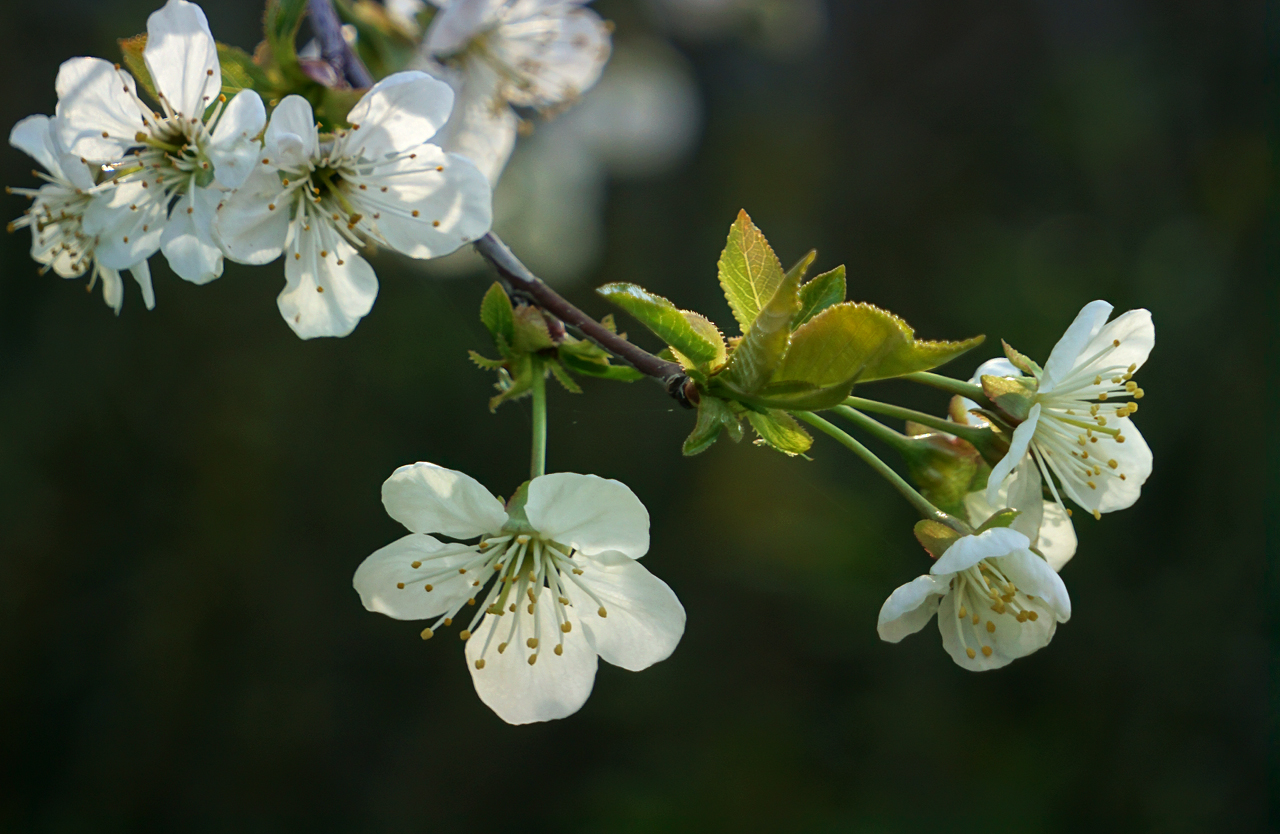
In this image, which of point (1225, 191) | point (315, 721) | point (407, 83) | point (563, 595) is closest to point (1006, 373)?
point (563, 595)

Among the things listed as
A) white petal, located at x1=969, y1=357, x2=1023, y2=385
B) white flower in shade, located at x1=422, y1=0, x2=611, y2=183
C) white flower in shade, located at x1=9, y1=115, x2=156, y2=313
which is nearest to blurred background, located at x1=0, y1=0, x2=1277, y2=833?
white flower in shade, located at x1=422, y1=0, x2=611, y2=183

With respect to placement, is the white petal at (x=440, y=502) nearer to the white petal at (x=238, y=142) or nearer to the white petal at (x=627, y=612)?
the white petal at (x=627, y=612)

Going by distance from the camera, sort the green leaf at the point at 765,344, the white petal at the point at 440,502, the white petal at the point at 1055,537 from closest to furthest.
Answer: the green leaf at the point at 765,344
the white petal at the point at 440,502
the white petal at the point at 1055,537

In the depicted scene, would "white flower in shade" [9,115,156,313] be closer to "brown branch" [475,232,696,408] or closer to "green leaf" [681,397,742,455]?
"brown branch" [475,232,696,408]

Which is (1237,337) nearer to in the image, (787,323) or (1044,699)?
(1044,699)

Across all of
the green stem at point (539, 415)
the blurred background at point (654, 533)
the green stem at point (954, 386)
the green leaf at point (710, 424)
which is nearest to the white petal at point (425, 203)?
the green stem at point (539, 415)

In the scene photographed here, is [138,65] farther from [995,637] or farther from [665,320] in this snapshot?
[995,637]

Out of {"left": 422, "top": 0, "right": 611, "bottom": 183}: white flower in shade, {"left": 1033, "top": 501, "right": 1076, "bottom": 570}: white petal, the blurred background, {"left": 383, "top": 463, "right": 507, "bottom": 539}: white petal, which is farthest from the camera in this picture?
the blurred background

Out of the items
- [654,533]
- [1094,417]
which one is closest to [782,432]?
[1094,417]
